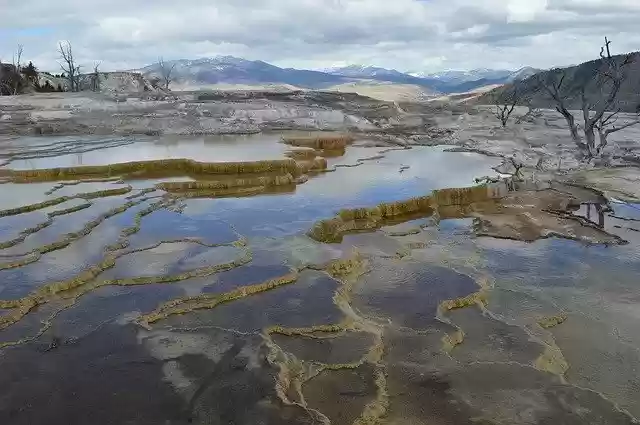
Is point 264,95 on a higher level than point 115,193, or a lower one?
higher

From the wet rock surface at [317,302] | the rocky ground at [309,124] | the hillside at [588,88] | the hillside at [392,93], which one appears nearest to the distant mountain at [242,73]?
the hillside at [392,93]

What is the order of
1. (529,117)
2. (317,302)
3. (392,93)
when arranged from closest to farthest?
(317,302) → (529,117) → (392,93)

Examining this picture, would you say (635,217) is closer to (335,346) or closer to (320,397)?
(335,346)

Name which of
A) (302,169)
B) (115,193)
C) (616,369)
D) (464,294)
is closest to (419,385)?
(616,369)

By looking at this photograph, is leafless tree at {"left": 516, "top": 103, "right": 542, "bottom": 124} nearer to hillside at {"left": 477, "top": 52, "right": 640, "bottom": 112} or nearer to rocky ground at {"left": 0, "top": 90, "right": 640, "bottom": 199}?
rocky ground at {"left": 0, "top": 90, "right": 640, "bottom": 199}

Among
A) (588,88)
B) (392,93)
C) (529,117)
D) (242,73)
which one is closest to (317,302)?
(529,117)

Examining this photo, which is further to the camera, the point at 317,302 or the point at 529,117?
the point at 529,117

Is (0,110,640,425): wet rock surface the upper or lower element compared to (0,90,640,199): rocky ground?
lower

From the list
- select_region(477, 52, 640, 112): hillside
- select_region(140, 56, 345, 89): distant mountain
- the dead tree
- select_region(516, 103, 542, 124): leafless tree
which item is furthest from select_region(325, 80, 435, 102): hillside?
select_region(140, 56, 345, 89): distant mountain

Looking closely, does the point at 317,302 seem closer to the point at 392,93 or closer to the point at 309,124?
the point at 309,124
